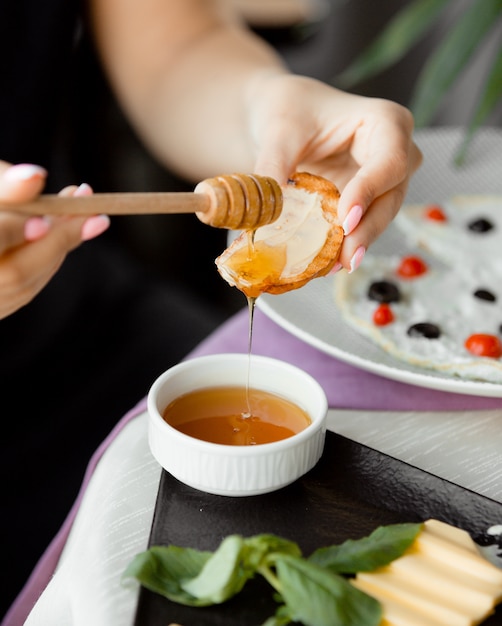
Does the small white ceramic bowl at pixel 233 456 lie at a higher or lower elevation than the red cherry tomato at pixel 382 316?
higher

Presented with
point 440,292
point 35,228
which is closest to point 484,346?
point 440,292

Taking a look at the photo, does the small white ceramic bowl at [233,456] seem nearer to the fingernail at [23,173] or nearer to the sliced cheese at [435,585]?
the sliced cheese at [435,585]

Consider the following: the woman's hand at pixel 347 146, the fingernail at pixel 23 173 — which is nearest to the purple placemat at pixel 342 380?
the woman's hand at pixel 347 146

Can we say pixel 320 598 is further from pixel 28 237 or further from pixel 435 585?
pixel 28 237

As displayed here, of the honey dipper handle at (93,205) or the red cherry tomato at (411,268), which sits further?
the red cherry tomato at (411,268)

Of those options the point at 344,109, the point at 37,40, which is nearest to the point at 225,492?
the point at 344,109

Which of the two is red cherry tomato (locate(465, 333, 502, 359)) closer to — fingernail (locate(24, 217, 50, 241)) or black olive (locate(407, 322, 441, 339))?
black olive (locate(407, 322, 441, 339))

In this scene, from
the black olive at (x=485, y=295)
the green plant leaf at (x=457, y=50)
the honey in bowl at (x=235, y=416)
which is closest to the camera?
the honey in bowl at (x=235, y=416)
